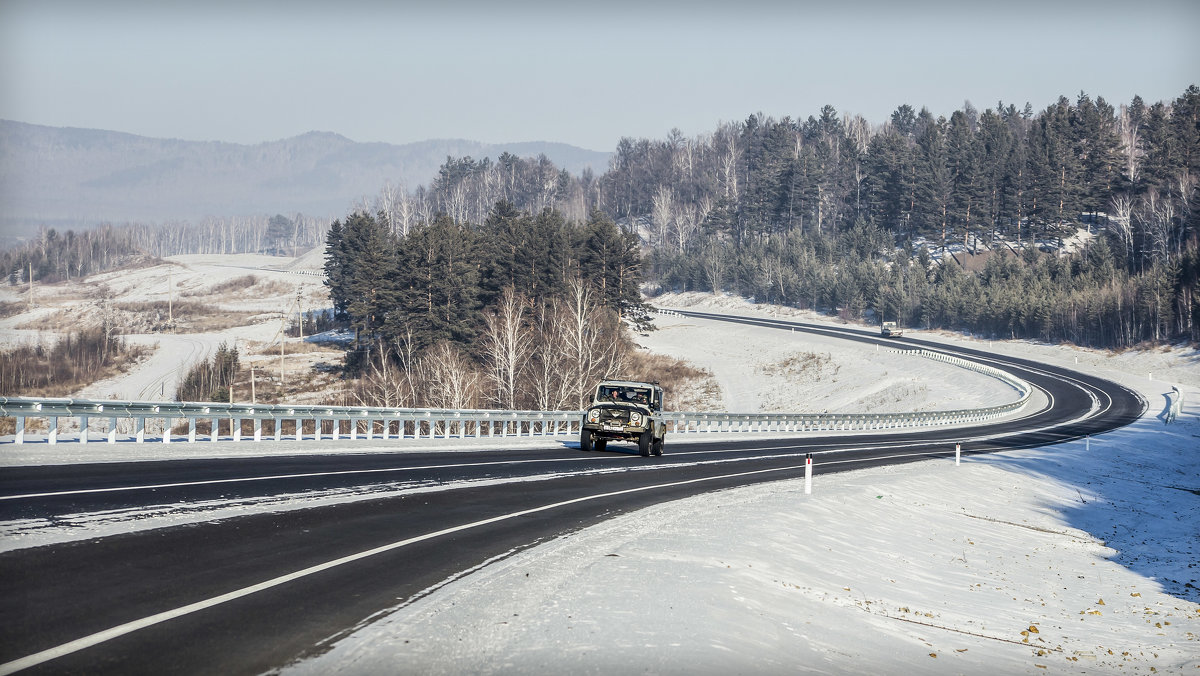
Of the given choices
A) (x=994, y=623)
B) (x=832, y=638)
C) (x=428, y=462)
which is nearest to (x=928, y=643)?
(x=832, y=638)

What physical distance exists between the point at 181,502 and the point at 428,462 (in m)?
9.94

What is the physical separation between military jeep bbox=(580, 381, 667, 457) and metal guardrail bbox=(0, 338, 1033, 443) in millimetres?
6941

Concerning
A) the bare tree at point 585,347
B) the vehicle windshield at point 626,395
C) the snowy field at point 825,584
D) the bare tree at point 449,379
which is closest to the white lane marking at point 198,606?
the snowy field at point 825,584

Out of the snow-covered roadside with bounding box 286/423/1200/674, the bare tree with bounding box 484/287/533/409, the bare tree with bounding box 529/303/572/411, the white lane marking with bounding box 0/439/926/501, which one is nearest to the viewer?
the snow-covered roadside with bounding box 286/423/1200/674

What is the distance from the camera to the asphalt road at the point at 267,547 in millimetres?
7660

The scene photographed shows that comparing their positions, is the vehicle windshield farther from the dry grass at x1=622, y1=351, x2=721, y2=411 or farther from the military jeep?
the dry grass at x1=622, y1=351, x2=721, y2=411

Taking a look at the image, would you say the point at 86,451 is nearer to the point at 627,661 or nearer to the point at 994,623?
the point at 627,661

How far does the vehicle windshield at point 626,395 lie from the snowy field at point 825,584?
5.85m

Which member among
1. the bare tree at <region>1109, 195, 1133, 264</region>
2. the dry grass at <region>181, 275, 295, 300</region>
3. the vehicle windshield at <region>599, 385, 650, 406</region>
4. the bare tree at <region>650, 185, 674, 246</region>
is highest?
the bare tree at <region>650, 185, 674, 246</region>

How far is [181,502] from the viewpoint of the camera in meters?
14.6

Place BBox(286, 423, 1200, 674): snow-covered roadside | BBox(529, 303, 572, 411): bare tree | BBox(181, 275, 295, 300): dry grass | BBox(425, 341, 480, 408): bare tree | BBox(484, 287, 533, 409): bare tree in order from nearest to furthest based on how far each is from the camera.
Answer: BBox(286, 423, 1200, 674): snow-covered roadside
BBox(529, 303, 572, 411): bare tree
BBox(425, 341, 480, 408): bare tree
BBox(484, 287, 533, 409): bare tree
BBox(181, 275, 295, 300): dry grass

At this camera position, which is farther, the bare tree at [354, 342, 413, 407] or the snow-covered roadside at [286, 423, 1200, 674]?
the bare tree at [354, 342, 413, 407]

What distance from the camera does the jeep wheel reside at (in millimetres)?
29281

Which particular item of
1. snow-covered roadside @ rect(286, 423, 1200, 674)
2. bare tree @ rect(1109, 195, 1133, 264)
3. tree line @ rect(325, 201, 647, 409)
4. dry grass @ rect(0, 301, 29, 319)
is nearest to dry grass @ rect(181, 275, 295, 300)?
dry grass @ rect(0, 301, 29, 319)
